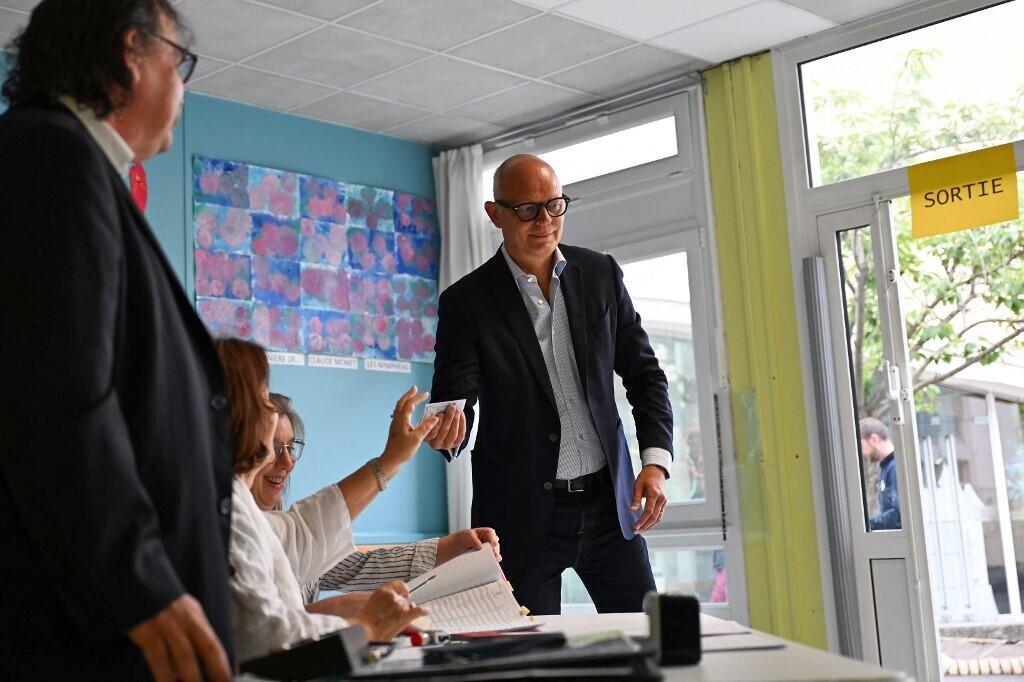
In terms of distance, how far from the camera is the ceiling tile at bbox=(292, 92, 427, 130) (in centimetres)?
536

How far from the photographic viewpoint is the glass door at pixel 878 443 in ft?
14.6

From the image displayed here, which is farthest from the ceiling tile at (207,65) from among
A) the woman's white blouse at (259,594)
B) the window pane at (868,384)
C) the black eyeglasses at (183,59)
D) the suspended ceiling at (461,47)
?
the black eyeglasses at (183,59)

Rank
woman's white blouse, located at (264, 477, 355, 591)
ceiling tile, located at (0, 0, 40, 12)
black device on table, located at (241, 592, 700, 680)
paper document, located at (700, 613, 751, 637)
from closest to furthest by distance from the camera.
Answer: black device on table, located at (241, 592, 700, 680) → paper document, located at (700, 613, 751, 637) → woman's white blouse, located at (264, 477, 355, 591) → ceiling tile, located at (0, 0, 40, 12)

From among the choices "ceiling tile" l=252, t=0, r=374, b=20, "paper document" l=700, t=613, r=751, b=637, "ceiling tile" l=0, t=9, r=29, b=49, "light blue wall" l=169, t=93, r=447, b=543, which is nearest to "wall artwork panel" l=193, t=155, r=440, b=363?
"light blue wall" l=169, t=93, r=447, b=543

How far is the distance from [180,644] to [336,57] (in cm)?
397

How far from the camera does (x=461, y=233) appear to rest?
5.88 meters

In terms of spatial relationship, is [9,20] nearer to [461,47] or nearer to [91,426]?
[461,47]

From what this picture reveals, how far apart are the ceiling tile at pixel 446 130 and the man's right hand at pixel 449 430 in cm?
322

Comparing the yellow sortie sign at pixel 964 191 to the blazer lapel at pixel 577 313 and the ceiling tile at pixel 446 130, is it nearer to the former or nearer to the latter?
the blazer lapel at pixel 577 313

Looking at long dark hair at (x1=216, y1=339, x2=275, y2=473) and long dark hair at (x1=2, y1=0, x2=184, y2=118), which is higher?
long dark hair at (x1=2, y1=0, x2=184, y2=118)

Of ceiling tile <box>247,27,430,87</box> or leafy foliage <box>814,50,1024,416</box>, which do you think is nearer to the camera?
leafy foliage <box>814,50,1024,416</box>

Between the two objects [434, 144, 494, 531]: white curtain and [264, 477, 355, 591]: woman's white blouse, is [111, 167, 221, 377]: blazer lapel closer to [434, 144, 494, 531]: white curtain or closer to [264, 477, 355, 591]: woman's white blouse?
[264, 477, 355, 591]: woman's white blouse

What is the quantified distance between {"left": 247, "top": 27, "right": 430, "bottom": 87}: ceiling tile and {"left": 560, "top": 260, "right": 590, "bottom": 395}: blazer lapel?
1898mm

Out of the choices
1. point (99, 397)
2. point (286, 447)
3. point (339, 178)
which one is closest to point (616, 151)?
point (339, 178)
